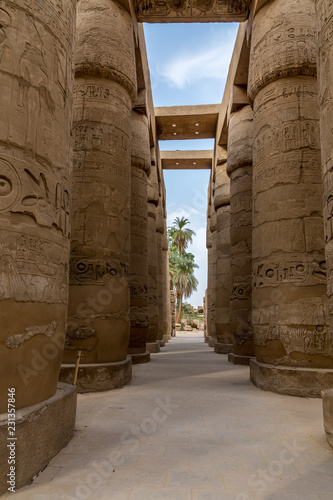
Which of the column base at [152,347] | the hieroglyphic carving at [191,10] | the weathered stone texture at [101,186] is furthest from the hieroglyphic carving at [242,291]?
the hieroglyphic carving at [191,10]

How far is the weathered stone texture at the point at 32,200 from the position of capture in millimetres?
2631

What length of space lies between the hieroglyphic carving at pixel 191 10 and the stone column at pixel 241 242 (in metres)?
2.29

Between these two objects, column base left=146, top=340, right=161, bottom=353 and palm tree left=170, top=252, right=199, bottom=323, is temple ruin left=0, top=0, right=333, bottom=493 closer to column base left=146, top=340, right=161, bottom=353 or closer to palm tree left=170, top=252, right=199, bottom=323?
column base left=146, top=340, right=161, bottom=353

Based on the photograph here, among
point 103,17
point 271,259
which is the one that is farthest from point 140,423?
point 103,17

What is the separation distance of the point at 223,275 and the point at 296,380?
6.99 metres

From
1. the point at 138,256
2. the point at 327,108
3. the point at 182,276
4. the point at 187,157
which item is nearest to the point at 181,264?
the point at 182,276

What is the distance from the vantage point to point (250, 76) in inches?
277

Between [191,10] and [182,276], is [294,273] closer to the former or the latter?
[191,10]

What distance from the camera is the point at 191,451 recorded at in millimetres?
3168

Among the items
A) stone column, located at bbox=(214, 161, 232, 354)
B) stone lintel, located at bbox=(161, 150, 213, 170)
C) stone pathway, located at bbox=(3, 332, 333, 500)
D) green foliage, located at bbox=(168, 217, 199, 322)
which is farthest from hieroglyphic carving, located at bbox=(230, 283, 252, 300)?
green foliage, located at bbox=(168, 217, 199, 322)

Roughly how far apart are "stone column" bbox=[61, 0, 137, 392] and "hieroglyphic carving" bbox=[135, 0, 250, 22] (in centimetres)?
180

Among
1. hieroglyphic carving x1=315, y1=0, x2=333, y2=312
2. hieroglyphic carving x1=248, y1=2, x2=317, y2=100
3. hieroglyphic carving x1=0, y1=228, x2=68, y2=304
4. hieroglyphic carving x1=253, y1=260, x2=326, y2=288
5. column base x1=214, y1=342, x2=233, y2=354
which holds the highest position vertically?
hieroglyphic carving x1=248, y1=2, x2=317, y2=100

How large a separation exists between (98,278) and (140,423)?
249cm

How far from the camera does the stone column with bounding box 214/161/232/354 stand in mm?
12109
